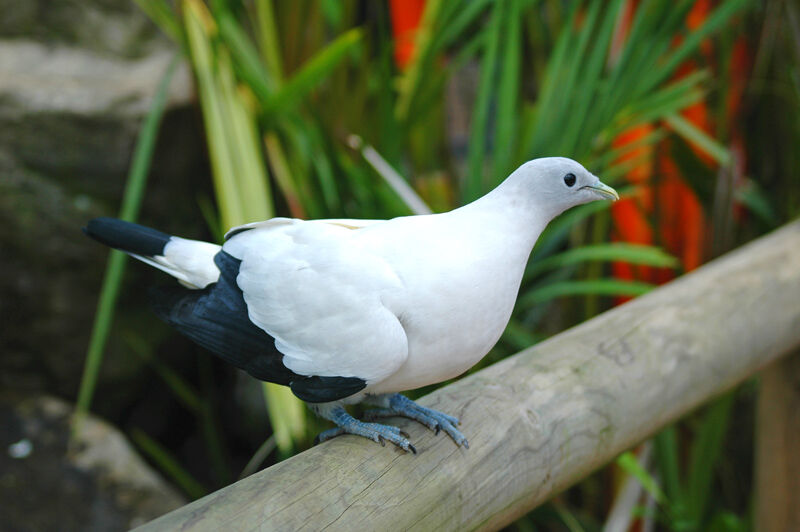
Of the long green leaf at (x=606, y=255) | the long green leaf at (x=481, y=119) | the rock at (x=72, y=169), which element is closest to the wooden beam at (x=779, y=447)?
the long green leaf at (x=606, y=255)

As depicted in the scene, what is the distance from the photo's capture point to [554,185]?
1.97 feet

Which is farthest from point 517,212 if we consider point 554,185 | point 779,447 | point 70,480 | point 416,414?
point 70,480

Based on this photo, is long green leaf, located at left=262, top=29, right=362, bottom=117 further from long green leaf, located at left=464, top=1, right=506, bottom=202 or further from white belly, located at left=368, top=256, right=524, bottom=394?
white belly, located at left=368, top=256, right=524, bottom=394

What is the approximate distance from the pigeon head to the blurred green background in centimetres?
36

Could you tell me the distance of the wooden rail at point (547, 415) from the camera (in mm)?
583

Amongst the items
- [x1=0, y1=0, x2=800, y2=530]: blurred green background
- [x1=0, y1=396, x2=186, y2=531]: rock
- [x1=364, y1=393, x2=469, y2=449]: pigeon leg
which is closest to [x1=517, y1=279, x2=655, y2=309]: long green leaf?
[x1=0, y1=0, x2=800, y2=530]: blurred green background

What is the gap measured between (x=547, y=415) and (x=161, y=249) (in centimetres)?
38

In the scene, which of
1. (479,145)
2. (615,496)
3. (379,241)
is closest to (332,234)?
(379,241)

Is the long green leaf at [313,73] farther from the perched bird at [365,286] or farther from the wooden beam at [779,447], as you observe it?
the wooden beam at [779,447]

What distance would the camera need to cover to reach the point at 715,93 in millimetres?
1529

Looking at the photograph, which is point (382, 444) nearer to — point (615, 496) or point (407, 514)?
point (407, 514)

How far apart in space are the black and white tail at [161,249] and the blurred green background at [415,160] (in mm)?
281

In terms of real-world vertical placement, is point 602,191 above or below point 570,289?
above

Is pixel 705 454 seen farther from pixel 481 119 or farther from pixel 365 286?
pixel 365 286
